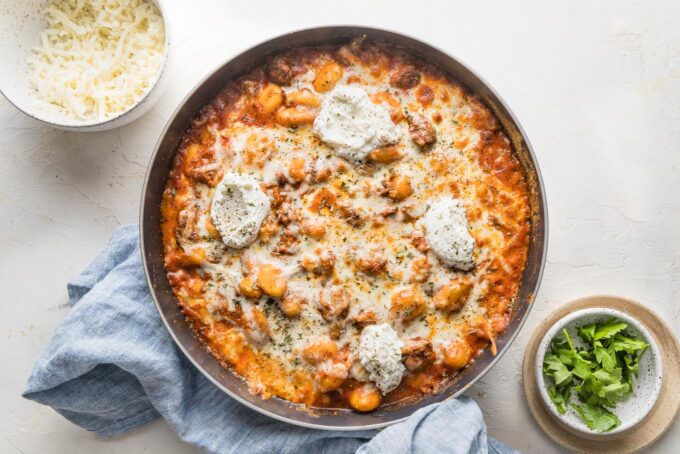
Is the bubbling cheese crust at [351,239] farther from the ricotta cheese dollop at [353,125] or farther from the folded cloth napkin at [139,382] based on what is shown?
the folded cloth napkin at [139,382]

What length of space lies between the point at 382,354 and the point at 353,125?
120 centimetres

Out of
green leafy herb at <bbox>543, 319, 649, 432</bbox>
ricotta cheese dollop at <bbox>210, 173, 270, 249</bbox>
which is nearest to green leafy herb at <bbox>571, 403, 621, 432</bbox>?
green leafy herb at <bbox>543, 319, 649, 432</bbox>

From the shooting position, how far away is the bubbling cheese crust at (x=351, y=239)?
330cm

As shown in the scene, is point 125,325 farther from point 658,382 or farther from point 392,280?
point 658,382

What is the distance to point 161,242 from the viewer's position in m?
3.47

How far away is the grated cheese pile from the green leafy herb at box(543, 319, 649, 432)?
2.82 meters

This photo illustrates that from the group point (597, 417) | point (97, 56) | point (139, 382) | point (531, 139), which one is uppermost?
point (531, 139)

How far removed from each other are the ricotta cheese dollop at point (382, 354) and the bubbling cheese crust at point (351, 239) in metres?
0.02

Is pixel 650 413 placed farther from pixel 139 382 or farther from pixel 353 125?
pixel 139 382

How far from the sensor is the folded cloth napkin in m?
3.36

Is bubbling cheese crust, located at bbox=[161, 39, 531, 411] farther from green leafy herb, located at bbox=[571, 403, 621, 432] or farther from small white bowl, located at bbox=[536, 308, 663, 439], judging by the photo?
green leafy herb, located at bbox=[571, 403, 621, 432]

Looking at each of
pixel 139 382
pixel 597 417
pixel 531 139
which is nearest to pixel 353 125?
pixel 531 139

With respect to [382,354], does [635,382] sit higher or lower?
higher

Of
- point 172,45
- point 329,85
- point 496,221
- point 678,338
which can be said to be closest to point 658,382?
point 678,338
